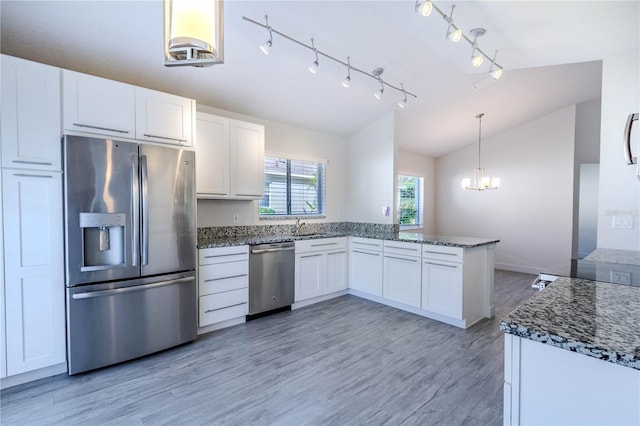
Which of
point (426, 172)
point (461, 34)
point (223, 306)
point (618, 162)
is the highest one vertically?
point (461, 34)

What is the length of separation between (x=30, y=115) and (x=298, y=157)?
3.01 m

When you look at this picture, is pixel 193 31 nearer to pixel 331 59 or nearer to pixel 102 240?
pixel 102 240

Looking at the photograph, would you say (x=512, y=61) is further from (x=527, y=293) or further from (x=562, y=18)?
(x=527, y=293)

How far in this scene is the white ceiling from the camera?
7.29 feet

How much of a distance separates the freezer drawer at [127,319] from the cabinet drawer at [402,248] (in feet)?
7.74

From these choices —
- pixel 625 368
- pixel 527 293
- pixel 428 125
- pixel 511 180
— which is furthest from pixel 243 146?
pixel 511 180

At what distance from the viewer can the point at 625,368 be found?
2.56 feet

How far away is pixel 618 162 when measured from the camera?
8.25ft

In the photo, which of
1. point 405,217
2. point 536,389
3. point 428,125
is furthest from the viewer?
point 405,217

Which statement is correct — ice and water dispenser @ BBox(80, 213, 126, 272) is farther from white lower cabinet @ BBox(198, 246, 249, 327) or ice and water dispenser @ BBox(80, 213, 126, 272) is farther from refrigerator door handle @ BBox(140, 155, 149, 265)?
white lower cabinet @ BBox(198, 246, 249, 327)

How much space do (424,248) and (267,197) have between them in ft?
7.24

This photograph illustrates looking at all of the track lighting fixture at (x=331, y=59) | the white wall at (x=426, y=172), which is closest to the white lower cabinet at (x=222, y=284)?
the track lighting fixture at (x=331, y=59)

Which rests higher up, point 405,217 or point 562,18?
point 562,18

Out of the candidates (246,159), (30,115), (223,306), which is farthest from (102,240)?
(246,159)
